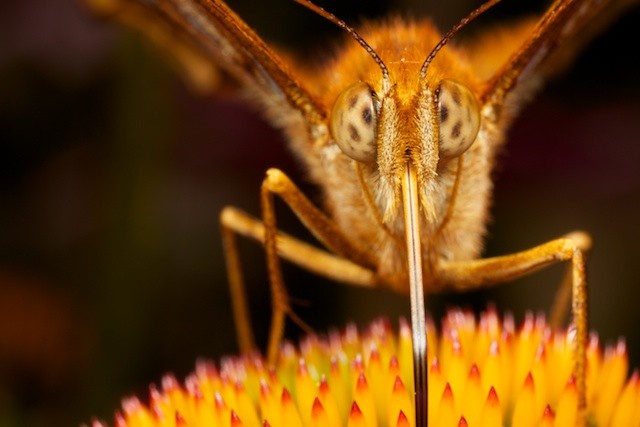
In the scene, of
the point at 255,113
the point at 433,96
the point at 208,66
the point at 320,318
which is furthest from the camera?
the point at 255,113

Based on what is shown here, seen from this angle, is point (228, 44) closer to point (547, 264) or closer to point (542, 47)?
point (542, 47)

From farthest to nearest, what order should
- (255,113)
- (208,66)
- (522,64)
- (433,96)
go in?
1. (255,113)
2. (208,66)
3. (522,64)
4. (433,96)

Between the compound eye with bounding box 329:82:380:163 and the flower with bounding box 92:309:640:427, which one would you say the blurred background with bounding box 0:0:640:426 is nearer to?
the flower with bounding box 92:309:640:427

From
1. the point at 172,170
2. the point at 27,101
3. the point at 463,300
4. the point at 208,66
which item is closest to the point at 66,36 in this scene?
the point at 27,101

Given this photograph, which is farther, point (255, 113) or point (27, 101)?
point (255, 113)

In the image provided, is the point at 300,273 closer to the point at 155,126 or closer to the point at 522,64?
the point at 155,126

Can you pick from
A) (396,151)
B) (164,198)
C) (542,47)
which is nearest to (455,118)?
(396,151)

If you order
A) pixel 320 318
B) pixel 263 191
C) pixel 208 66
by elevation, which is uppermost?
pixel 208 66

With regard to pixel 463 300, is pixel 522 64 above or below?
below
